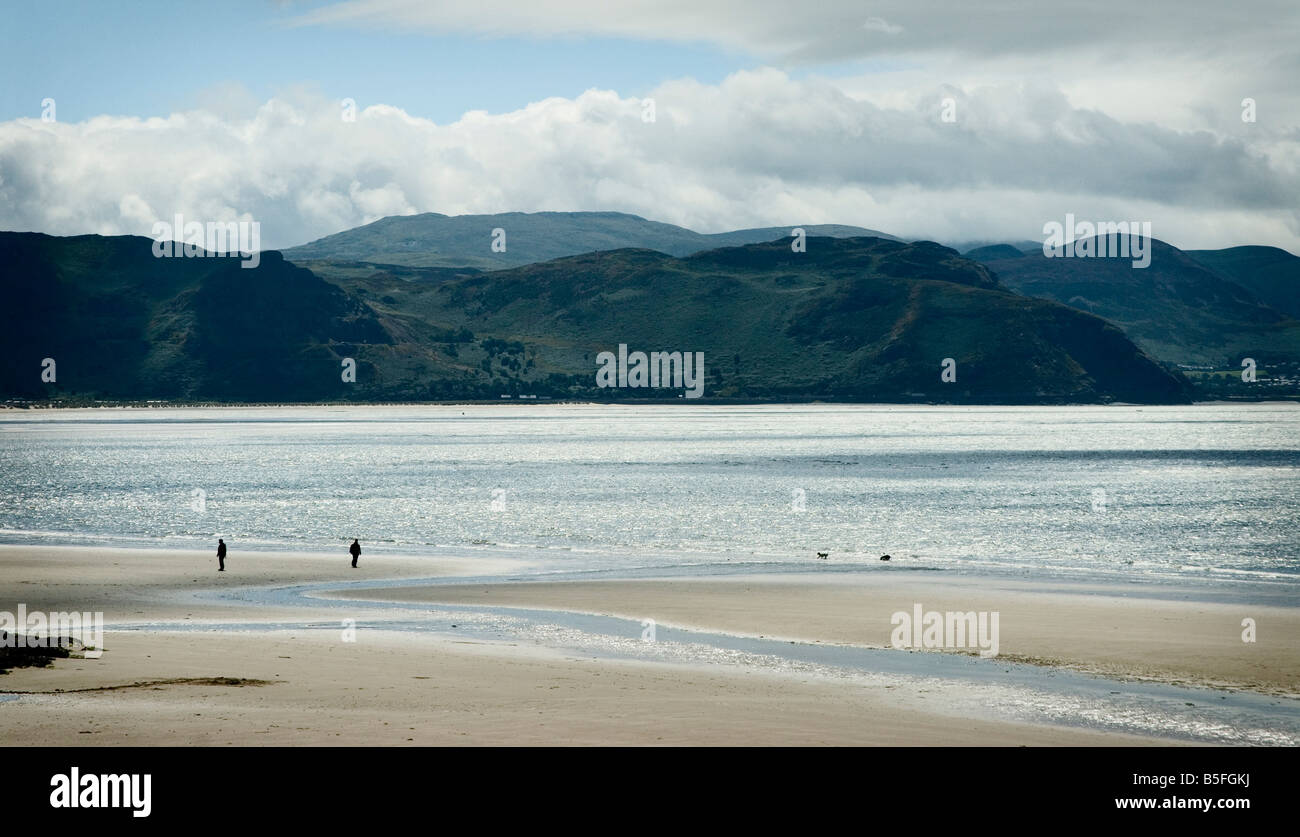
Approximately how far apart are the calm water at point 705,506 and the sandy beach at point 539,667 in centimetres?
1092

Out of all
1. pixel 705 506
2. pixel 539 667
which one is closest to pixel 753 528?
pixel 705 506

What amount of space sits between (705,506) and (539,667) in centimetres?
5540

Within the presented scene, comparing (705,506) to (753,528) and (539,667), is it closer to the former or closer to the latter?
(753,528)

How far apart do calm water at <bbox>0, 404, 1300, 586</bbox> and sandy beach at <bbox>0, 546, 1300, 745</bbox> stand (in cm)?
1092

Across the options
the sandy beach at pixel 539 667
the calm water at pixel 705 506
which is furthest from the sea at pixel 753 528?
the sandy beach at pixel 539 667

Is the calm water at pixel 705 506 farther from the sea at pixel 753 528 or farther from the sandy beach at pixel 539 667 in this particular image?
the sandy beach at pixel 539 667

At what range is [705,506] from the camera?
8219 centimetres

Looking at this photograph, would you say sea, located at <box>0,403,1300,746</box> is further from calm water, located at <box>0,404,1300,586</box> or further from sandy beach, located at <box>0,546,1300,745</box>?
sandy beach, located at <box>0,546,1300,745</box>

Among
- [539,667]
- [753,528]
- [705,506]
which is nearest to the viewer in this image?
[539,667]

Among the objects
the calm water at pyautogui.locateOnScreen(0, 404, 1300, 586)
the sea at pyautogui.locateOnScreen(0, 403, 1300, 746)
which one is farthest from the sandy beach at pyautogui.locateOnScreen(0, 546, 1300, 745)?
the calm water at pyautogui.locateOnScreen(0, 404, 1300, 586)

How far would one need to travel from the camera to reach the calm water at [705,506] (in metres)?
57.6

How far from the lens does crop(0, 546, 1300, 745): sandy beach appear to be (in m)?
20.1

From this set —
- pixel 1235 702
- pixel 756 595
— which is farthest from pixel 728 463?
pixel 1235 702
